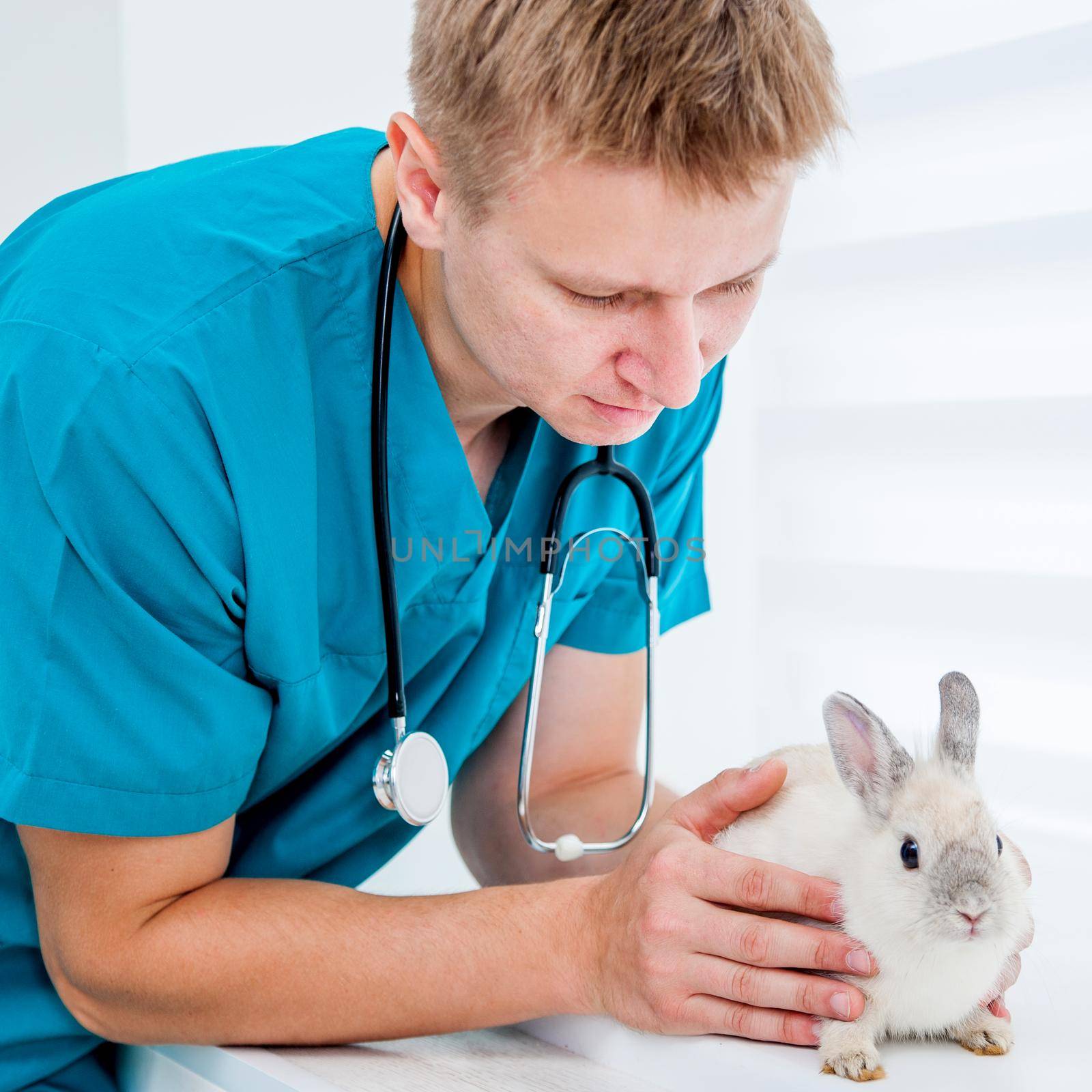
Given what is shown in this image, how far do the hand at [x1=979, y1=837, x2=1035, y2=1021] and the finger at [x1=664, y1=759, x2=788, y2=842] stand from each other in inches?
7.3

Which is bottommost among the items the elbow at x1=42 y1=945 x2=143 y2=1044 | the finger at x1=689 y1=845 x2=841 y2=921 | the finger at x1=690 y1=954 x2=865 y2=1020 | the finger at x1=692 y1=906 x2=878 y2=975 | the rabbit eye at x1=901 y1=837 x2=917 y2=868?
the elbow at x1=42 y1=945 x2=143 y2=1044

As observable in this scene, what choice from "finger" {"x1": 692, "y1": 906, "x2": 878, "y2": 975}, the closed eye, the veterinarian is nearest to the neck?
the veterinarian

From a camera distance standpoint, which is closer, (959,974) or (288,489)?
(959,974)

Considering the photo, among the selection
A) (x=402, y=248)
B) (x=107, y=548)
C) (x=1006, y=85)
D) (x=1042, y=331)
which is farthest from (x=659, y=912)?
(x=1006, y=85)

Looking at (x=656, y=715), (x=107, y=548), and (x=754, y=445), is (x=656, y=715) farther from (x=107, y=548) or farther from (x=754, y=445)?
(x=107, y=548)

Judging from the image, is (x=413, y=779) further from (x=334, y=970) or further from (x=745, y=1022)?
(x=745, y=1022)

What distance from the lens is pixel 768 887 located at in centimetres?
90

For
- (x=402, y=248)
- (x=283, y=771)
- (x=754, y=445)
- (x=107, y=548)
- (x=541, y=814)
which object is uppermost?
(x=402, y=248)

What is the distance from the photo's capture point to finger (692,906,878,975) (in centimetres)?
87

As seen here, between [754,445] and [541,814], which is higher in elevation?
[754,445]

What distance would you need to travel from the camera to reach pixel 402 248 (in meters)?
1.14

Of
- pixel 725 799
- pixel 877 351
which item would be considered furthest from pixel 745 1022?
pixel 877 351

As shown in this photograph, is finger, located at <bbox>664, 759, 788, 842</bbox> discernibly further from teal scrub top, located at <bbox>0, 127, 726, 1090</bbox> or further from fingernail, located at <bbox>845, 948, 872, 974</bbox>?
teal scrub top, located at <bbox>0, 127, 726, 1090</bbox>

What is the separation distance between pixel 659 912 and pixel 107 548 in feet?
1.69
